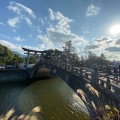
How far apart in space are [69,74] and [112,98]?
10.1 m

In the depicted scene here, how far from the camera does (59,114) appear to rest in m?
15.6

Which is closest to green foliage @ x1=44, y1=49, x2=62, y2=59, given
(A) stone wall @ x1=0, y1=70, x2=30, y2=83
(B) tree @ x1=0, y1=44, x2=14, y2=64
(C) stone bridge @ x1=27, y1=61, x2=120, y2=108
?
(B) tree @ x1=0, y1=44, x2=14, y2=64

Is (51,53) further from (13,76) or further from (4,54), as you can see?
(13,76)

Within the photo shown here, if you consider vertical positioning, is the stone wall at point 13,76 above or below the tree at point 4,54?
below

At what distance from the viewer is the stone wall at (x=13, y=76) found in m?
Answer: 40.0

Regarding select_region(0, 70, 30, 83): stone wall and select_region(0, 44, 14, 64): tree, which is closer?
select_region(0, 70, 30, 83): stone wall

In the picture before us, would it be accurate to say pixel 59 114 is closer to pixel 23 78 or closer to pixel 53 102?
pixel 53 102

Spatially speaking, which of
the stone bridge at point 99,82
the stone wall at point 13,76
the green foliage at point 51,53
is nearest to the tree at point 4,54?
the stone wall at point 13,76

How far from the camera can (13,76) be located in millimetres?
41906

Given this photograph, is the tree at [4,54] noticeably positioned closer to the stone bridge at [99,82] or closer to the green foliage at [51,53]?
the green foliage at [51,53]

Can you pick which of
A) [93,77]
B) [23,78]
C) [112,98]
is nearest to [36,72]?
[23,78]

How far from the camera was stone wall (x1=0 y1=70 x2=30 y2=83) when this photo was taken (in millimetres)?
40000

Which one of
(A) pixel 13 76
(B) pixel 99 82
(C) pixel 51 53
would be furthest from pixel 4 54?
(B) pixel 99 82

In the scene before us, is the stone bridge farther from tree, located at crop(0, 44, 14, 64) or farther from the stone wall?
tree, located at crop(0, 44, 14, 64)
